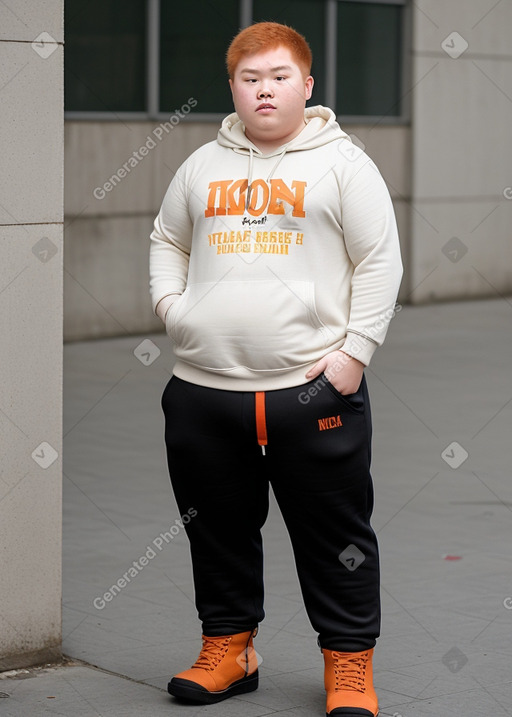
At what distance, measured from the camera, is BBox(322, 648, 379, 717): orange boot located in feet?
12.6

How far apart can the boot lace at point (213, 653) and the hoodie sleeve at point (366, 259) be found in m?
0.97

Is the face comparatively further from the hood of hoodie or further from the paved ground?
the paved ground

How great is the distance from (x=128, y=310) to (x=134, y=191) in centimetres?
110

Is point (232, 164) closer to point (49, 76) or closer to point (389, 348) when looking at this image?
point (49, 76)

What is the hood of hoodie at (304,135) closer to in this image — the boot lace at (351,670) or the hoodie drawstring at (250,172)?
the hoodie drawstring at (250,172)

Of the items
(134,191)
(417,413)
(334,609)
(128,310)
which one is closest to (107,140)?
(134,191)

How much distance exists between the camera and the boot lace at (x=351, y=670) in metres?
3.87

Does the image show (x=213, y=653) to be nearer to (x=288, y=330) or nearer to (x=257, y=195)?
(x=288, y=330)

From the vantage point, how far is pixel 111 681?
420 cm

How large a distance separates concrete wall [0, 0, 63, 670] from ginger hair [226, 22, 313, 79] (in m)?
0.68

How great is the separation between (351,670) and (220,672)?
0.41 m

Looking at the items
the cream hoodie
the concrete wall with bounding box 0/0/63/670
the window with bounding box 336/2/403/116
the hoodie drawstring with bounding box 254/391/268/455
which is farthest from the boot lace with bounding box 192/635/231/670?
the window with bounding box 336/2/403/116

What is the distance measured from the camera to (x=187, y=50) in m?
13.0

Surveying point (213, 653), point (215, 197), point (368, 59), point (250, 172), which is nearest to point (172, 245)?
point (215, 197)
